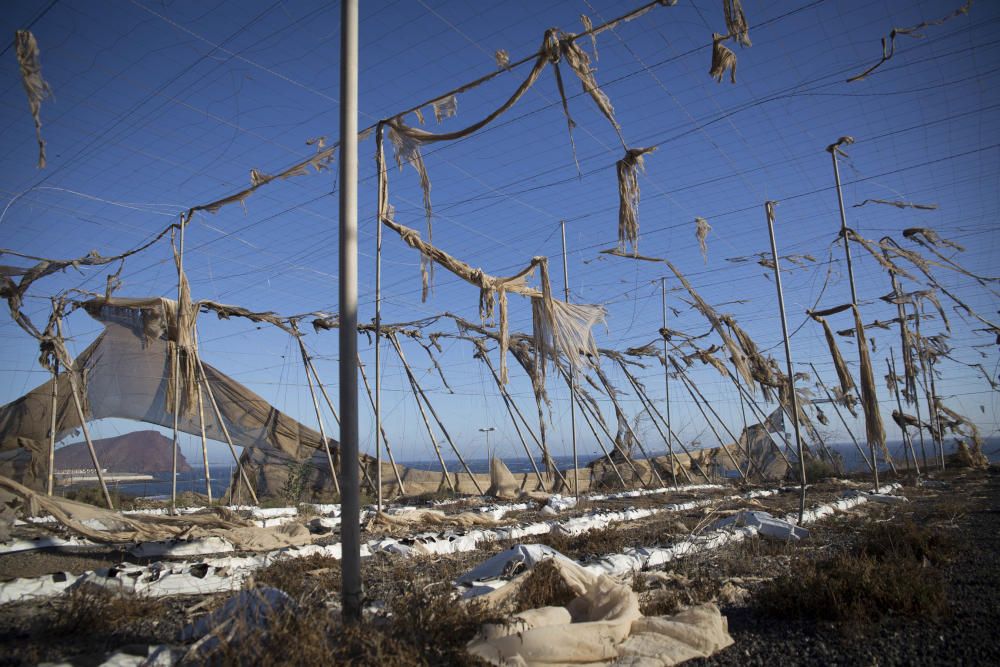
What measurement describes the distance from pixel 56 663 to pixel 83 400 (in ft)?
34.9

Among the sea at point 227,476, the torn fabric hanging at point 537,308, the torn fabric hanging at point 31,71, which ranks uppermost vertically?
the torn fabric hanging at point 31,71

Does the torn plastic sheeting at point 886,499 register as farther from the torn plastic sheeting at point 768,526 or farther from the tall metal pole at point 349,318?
the tall metal pole at point 349,318

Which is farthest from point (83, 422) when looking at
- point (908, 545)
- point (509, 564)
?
point (908, 545)

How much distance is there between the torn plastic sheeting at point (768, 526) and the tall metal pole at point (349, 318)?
577 cm

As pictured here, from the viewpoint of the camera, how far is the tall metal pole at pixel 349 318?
333cm

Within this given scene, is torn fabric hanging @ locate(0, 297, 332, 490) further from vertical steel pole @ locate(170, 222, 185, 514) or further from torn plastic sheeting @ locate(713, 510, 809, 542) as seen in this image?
torn plastic sheeting @ locate(713, 510, 809, 542)

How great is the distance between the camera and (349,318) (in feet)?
11.3

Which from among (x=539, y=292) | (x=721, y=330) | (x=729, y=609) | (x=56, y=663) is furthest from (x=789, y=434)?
(x=56, y=663)

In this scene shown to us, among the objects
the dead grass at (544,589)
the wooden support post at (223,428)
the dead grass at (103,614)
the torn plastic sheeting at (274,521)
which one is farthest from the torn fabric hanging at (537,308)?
the wooden support post at (223,428)

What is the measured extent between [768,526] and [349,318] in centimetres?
639

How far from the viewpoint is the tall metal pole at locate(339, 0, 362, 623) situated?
3.33 meters

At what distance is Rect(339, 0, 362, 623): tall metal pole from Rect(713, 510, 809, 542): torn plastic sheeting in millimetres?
5772

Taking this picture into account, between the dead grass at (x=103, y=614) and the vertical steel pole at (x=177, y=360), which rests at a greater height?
the vertical steel pole at (x=177, y=360)

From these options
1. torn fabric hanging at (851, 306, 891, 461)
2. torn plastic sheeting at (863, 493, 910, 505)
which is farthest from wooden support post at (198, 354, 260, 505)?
torn plastic sheeting at (863, 493, 910, 505)
